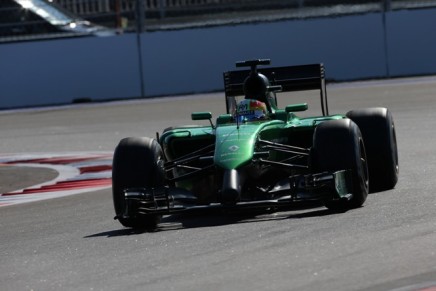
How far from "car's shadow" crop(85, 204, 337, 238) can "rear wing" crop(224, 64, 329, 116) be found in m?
1.68

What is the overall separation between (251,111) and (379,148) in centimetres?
105

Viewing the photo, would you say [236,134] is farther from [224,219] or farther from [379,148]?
[379,148]

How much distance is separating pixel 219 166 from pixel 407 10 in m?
15.8

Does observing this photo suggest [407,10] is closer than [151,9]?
Yes

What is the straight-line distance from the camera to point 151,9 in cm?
2591

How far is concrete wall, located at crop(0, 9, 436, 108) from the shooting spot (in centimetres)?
2356

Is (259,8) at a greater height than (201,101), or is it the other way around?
(259,8)

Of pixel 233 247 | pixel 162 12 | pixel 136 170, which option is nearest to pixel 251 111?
pixel 136 170

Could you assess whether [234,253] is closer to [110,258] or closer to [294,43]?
[110,258]

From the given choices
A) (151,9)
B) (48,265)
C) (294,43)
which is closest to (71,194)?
(48,265)

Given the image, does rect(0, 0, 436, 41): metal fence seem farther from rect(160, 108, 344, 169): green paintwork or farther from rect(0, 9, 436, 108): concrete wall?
rect(160, 108, 344, 169): green paintwork

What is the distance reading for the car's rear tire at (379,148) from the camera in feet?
31.6

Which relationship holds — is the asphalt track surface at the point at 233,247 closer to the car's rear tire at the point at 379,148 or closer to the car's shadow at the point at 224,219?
the car's shadow at the point at 224,219

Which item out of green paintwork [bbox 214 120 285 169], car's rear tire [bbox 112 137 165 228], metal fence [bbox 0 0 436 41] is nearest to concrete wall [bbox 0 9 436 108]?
metal fence [bbox 0 0 436 41]
